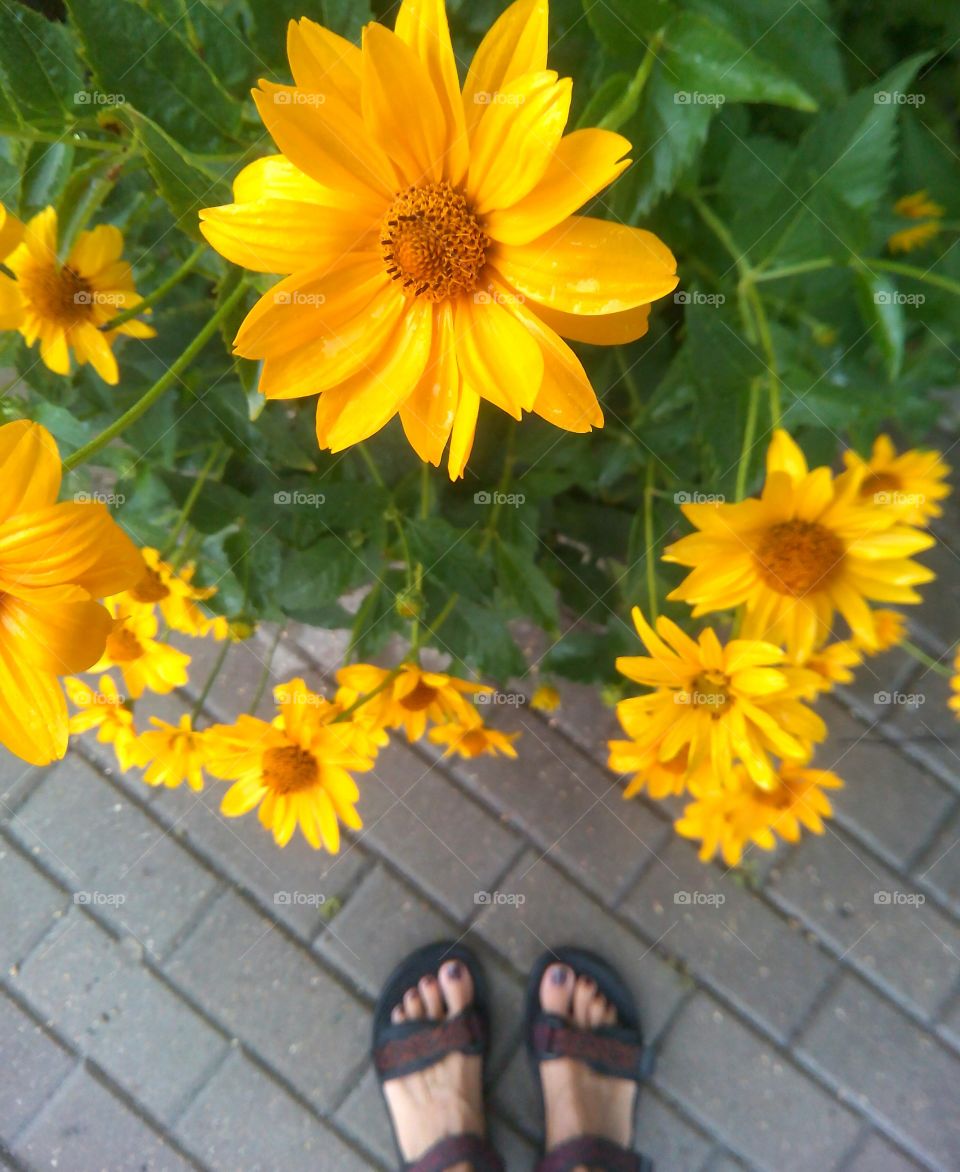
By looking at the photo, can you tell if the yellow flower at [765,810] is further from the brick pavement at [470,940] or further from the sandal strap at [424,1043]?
the sandal strap at [424,1043]

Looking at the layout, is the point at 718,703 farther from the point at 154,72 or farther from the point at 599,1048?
the point at 599,1048

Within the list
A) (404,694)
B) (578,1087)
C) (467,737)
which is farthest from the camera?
(578,1087)

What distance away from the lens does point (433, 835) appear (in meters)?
1.62

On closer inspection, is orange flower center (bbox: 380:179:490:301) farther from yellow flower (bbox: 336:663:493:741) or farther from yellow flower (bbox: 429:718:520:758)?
yellow flower (bbox: 429:718:520:758)

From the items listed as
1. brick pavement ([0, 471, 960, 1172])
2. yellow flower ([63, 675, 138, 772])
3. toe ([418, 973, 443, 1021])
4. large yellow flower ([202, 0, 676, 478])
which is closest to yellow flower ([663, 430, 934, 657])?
large yellow flower ([202, 0, 676, 478])

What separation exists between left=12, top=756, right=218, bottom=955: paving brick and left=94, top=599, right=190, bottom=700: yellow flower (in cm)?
76

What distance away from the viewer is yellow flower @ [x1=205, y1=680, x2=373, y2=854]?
89 cm

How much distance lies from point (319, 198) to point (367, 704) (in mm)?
516

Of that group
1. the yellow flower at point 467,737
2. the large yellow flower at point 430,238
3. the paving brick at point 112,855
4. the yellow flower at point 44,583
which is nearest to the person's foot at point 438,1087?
the paving brick at point 112,855

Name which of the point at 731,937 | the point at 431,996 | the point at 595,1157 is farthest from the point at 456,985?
the point at 731,937

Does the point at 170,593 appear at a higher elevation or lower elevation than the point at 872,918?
higher

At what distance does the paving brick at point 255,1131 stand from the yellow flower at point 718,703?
1.19 m

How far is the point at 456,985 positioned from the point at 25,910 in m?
0.85

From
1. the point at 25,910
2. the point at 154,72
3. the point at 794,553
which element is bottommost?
the point at 25,910
